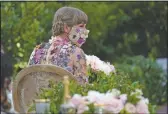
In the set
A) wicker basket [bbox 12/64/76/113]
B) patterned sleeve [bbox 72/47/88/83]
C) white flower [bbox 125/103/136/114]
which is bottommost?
white flower [bbox 125/103/136/114]

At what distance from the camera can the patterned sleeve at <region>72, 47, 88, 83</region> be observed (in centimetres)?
484

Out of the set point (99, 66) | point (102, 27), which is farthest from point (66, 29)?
point (102, 27)

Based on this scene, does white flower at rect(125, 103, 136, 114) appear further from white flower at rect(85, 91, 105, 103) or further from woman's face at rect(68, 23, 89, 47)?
woman's face at rect(68, 23, 89, 47)

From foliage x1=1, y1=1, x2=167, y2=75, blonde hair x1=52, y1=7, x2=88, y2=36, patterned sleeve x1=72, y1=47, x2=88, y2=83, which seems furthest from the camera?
foliage x1=1, y1=1, x2=167, y2=75

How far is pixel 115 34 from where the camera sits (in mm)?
20984

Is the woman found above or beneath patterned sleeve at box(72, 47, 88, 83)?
above

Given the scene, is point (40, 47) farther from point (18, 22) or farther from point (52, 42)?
point (18, 22)

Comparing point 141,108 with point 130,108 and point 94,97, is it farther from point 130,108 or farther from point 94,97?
point 94,97

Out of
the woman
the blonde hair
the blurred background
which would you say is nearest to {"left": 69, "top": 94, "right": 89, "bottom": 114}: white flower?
the woman

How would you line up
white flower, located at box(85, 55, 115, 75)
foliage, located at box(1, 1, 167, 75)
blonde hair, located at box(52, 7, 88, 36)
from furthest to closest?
foliage, located at box(1, 1, 167, 75)
white flower, located at box(85, 55, 115, 75)
blonde hair, located at box(52, 7, 88, 36)

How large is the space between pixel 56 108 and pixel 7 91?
11.0 m

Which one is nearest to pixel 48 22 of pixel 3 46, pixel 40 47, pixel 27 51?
pixel 3 46

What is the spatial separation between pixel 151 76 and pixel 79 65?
1066 centimetres

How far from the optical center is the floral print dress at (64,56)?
192 inches
